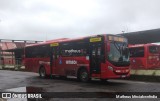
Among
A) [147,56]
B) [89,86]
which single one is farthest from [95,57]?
→ [147,56]

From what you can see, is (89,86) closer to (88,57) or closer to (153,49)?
(88,57)

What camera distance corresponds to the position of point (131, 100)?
11.9m

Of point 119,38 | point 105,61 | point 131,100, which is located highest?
point 119,38

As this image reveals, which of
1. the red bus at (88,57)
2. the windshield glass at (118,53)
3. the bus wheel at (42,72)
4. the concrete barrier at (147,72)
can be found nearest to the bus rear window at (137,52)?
the concrete barrier at (147,72)

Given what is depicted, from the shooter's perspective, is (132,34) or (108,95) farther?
(132,34)

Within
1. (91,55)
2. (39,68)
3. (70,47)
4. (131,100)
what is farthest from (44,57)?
(131,100)

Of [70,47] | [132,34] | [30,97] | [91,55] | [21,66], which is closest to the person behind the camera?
[30,97]

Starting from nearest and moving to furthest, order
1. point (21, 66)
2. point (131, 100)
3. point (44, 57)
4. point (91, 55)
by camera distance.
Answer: point (131, 100) < point (91, 55) < point (44, 57) < point (21, 66)

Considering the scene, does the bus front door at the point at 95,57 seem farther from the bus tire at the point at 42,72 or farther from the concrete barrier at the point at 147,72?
the bus tire at the point at 42,72

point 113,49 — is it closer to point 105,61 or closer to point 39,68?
point 105,61

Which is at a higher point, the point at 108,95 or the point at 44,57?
the point at 44,57

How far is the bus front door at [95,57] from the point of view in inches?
742

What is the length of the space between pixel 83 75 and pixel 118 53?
3.04 m

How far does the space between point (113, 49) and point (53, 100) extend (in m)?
7.29
